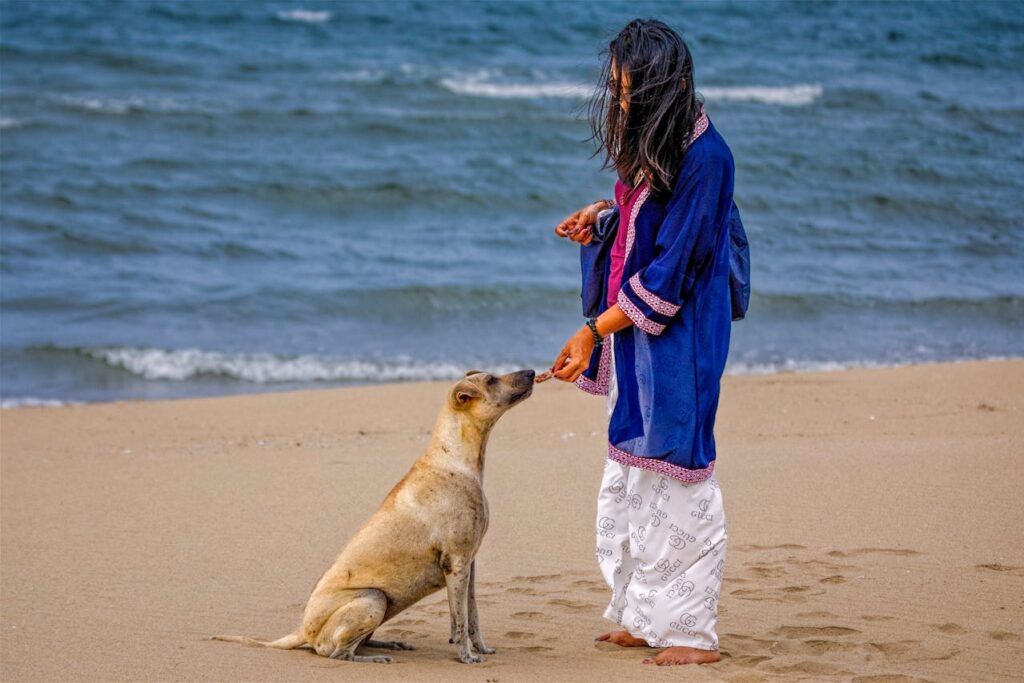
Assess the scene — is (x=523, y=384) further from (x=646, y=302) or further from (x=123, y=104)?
(x=123, y=104)

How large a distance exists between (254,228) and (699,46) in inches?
600

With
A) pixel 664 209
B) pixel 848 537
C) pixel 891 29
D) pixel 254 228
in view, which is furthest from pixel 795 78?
pixel 664 209

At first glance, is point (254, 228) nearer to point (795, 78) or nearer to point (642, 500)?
point (642, 500)

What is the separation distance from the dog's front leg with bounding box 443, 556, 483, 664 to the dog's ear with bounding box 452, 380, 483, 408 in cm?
57

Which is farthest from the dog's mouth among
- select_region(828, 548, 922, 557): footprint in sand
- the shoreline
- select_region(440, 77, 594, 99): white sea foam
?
select_region(440, 77, 594, 99): white sea foam

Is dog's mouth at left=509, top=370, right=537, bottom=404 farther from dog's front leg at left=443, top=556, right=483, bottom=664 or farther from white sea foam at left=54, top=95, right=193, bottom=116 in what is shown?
white sea foam at left=54, top=95, right=193, bottom=116

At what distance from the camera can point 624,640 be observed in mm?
4762

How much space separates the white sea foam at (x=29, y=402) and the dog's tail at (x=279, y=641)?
5.68m

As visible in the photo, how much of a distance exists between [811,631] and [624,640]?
761 millimetres

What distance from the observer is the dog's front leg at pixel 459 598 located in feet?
14.7

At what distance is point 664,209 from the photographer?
14.0 feet

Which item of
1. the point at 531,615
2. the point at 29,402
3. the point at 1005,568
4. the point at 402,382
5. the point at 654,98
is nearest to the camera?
the point at 654,98

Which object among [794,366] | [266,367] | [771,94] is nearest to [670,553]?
[794,366]

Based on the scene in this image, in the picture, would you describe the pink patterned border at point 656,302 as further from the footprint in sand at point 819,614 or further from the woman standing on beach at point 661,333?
the footprint in sand at point 819,614
